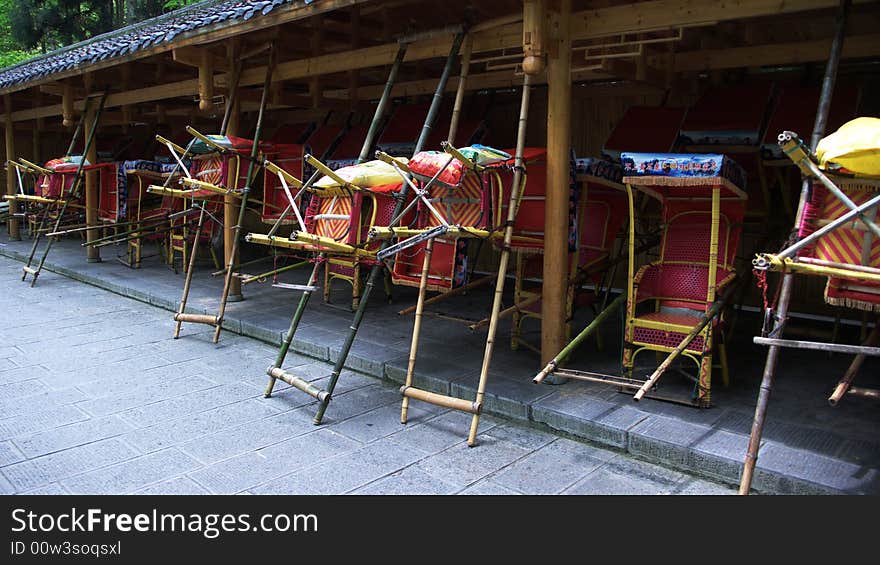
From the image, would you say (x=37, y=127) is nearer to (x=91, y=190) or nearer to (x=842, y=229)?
(x=91, y=190)

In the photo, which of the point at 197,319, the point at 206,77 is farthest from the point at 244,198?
the point at 206,77

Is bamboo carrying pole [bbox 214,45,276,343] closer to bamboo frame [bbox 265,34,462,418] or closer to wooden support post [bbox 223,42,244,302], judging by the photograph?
wooden support post [bbox 223,42,244,302]

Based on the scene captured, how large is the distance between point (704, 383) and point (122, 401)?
14.2 feet

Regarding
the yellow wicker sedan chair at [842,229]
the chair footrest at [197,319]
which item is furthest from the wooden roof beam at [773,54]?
the chair footrest at [197,319]

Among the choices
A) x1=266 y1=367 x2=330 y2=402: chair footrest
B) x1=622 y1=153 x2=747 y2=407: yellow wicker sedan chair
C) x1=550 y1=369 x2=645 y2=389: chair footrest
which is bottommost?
x1=266 y1=367 x2=330 y2=402: chair footrest

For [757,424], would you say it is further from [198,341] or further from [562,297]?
[198,341]

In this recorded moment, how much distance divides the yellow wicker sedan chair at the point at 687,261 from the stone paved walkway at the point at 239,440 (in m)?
0.92

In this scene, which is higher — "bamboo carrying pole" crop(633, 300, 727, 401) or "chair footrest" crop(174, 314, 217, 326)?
"bamboo carrying pole" crop(633, 300, 727, 401)

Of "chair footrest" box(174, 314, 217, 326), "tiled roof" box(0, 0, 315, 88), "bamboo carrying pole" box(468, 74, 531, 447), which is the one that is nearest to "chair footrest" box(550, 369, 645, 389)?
Answer: "bamboo carrying pole" box(468, 74, 531, 447)

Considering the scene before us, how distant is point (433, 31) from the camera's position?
6.13m

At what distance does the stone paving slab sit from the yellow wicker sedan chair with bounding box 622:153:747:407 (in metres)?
0.44

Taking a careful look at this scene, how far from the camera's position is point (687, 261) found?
540 cm

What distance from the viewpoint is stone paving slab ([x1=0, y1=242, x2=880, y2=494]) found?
158 inches

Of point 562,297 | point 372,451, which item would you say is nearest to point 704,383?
point 562,297
